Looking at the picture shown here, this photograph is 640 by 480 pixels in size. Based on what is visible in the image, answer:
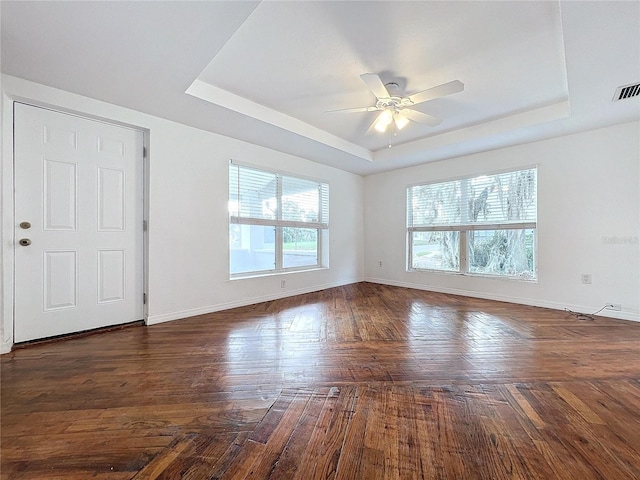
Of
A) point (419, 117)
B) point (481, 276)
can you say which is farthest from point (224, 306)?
point (481, 276)

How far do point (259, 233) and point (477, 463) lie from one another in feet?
11.9

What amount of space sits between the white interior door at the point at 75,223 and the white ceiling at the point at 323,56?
0.45 metres

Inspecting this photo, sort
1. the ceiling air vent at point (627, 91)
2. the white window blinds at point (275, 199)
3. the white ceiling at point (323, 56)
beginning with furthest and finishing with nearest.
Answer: the white window blinds at point (275, 199) < the ceiling air vent at point (627, 91) < the white ceiling at point (323, 56)

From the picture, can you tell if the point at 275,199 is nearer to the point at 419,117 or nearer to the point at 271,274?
the point at 271,274

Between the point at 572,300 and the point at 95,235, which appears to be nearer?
the point at 95,235

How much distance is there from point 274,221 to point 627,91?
409 cm

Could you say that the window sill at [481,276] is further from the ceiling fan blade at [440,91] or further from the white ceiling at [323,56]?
the ceiling fan blade at [440,91]

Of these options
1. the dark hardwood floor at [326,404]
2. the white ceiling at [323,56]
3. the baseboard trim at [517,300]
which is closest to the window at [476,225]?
the baseboard trim at [517,300]

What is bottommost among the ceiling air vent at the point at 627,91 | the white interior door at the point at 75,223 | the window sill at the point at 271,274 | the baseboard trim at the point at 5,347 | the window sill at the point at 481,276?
the baseboard trim at the point at 5,347

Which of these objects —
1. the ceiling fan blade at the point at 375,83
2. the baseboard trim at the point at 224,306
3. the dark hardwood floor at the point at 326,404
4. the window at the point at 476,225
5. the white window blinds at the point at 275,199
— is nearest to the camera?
the dark hardwood floor at the point at 326,404

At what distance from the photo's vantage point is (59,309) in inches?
106

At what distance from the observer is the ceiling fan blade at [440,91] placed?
229cm

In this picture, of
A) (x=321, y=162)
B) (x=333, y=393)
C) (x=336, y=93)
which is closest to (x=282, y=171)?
(x=321, y=162)

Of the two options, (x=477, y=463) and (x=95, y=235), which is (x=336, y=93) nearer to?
(x=95, y=235)
